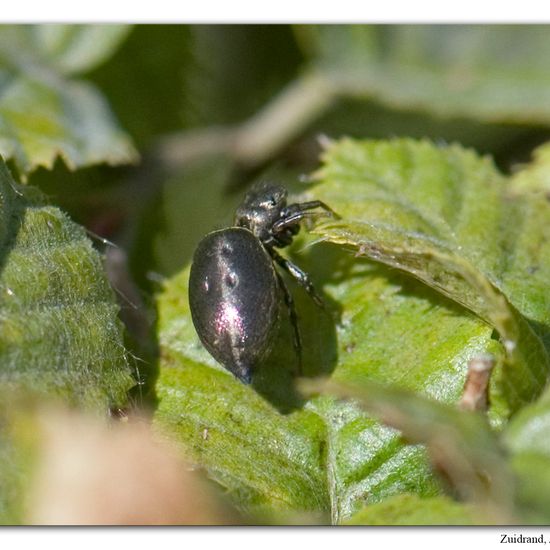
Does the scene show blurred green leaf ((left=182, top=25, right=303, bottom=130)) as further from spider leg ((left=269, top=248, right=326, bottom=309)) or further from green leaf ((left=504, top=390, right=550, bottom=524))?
green leaf ((left=504, top=390, right=550, bottom=524))

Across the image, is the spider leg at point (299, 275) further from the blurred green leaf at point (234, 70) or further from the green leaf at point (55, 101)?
the blurred green leaf at point (234, 70)

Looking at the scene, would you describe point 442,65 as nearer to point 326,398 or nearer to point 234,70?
point 234,70

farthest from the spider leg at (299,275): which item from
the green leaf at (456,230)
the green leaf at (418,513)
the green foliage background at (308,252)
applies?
the green leaf at (418,513)

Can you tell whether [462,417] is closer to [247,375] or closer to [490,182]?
[247,375]

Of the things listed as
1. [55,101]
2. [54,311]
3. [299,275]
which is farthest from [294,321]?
[55,101]

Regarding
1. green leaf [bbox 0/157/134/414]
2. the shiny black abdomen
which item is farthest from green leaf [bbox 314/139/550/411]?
green leaf [bbox 0/157/134/414]
